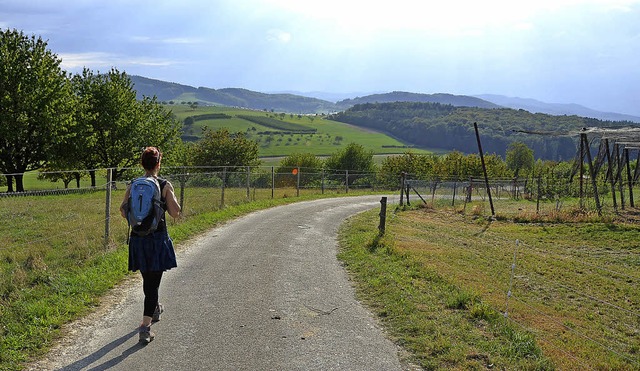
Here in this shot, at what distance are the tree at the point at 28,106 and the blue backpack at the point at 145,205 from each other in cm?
2926

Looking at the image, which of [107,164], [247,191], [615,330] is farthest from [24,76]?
[615,330]

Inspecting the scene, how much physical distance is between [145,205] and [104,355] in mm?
1623

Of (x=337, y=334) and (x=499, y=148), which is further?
(x=499, y=148)

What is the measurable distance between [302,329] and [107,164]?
123ft

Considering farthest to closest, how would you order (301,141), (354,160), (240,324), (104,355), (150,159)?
(301,141) → (354,160) → (240,324) → (150,159) → (104,355)

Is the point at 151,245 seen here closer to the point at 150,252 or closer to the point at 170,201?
the point at 150,252

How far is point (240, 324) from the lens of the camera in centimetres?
614

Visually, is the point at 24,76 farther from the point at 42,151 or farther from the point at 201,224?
the point at 201,224

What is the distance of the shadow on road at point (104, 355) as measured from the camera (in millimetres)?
4828

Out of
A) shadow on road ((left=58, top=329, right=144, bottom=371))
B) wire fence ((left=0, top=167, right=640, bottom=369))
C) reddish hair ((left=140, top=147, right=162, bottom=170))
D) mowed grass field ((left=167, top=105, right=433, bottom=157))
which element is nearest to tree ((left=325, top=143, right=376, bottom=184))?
mowed grass field ((left=167, top=105, right=433, bottom=157))

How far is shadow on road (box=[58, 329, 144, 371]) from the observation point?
4.83m

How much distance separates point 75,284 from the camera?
24.2 ft

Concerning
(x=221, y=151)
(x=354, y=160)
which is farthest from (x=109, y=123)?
(x=354, y=160)

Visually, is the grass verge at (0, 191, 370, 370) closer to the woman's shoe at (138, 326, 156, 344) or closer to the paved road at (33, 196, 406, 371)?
the paved road at (33, 196, 406, 371)
